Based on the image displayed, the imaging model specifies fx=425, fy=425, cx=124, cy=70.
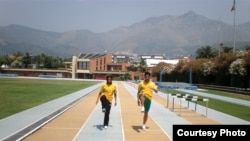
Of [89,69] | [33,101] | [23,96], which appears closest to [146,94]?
[33,101]

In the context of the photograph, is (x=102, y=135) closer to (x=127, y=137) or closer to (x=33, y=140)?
(x=127, y=137)

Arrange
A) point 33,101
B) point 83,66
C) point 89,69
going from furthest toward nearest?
point 83,66 → point 89,69 → point 33,101

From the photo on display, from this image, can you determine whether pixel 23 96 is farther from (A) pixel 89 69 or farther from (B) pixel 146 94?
(A) pixel 89 69

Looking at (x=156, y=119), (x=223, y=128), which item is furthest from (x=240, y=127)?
Result: (x=156, y=119)

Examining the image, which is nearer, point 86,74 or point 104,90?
point 104,90

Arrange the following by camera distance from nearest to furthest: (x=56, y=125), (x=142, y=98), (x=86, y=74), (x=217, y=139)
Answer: (x=217, y=139)
(x=142, y=98)
(x=56, y=125)
(x=86, y=74)

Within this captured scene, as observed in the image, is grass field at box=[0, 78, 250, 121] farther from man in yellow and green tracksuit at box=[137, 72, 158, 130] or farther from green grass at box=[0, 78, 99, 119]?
man in yellow and green tracksuit at box=[137, 72, 158, 130]

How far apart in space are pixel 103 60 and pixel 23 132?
15847cm

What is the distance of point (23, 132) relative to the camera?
1261 cm

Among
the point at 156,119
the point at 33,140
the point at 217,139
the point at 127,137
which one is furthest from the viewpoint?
the point at 156,119

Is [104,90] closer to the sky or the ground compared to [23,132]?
closer to the sky

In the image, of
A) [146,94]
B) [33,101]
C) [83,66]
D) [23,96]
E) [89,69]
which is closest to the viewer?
[146,94]

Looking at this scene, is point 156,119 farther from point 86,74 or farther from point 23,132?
point 86,74

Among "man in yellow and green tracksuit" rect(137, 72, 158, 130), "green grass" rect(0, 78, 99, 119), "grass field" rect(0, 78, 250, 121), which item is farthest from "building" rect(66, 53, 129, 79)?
"man in yellow and green tracksuit" rect(137, 72, 158, 130)
